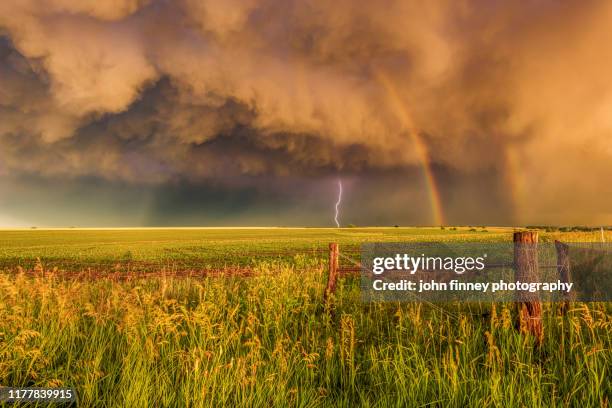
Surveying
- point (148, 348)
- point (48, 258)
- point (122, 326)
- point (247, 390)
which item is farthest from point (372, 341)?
point (48, 258)

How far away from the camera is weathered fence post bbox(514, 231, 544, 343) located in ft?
19.5

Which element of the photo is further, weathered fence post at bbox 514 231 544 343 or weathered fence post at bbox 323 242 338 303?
weathered fence post at bbox 323 242 338 303

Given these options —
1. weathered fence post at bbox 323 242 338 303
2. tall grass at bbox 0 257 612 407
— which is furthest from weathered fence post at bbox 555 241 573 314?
weathered fence post at bbox 323 242 338 303

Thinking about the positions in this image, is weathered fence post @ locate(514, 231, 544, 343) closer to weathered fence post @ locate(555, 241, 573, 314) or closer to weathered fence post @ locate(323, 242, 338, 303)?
weathered fence post @ locate(555, 241, 573, 314)

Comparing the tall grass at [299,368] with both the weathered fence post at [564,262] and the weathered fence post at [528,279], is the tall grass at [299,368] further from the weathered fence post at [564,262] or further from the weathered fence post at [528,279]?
the weathered fence post at [564,262]

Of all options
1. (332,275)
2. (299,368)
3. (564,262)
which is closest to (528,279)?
(564,262)

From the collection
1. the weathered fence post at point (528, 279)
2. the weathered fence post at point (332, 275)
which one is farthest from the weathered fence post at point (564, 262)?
the weathered fence post at point (332, 275)

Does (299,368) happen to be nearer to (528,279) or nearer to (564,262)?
(528,279)

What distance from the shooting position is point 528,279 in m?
5.96

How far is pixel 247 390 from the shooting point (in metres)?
4.35

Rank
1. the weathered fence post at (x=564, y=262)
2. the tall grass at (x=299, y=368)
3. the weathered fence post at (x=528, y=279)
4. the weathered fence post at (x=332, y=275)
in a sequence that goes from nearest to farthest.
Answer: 1. the tall grass at (x=299, y=368)
2. the weathered fence post at (x=528, y=279)
3. the weathered fence post at (x=564, y=262)
4. the weathered fence post at (x=332, y=275)

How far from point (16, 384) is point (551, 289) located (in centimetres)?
939

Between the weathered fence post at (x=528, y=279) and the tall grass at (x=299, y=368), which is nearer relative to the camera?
the tall grass at (x=299, y=368)

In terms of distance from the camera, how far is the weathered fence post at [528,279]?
5938 millimetres
